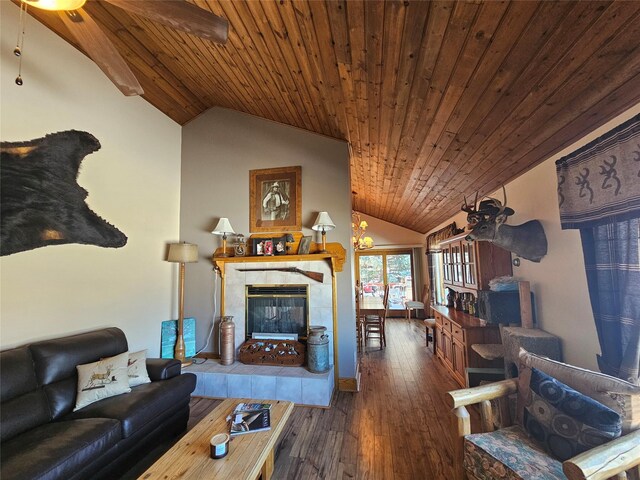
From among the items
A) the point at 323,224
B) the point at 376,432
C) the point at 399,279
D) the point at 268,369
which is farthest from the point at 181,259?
the point at 399,279

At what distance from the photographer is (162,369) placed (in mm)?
2555

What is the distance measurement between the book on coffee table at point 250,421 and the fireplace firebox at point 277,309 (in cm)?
153

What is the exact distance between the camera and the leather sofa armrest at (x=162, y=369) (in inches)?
99.5

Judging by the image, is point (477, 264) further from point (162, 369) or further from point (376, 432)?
point (162, 369)

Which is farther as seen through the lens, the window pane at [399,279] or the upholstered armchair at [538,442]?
the window pane at [399,279]

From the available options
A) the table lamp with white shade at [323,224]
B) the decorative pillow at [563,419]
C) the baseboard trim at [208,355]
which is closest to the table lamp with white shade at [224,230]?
the table lamp with white shade at [323,224]

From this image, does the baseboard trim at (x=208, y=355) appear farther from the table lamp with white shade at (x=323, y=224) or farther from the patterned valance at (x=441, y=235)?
the patterned valance at (x=441, y=235)

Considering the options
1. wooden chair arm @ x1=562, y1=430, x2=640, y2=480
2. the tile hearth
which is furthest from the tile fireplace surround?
wooden chair arm @ x1=562, y1=430, x2=640, y2=480

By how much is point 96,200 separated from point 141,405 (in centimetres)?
203

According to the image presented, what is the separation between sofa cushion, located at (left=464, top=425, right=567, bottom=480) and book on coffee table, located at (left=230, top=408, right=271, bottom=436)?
1271mm

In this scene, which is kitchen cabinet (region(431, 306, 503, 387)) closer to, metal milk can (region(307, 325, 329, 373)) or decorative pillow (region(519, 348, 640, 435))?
decorative pillow (region(519, 348, 640, 435))

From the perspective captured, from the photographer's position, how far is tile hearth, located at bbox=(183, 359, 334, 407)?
9.65ft

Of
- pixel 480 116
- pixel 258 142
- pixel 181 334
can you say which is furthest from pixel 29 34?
pixel 480 116

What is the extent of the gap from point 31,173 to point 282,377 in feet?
9.70
